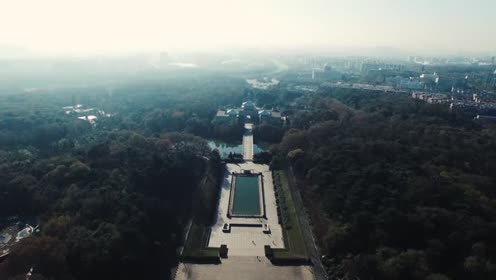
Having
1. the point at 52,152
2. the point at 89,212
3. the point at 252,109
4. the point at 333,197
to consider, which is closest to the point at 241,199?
the point at 333,197

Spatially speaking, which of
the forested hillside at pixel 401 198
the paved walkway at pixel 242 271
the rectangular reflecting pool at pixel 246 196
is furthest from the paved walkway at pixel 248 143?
the paved walkway at pixel 242 271

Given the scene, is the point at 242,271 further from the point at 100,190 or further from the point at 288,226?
the point at 100,190

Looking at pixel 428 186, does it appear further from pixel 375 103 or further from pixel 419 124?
pixel 375 103

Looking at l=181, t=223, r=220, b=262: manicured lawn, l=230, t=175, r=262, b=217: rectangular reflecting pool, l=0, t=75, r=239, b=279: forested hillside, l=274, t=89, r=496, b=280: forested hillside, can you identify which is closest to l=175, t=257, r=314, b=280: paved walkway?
l=181, t=223, r=220, b=262: manicured lawn

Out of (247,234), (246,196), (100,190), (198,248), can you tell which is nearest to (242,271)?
(198,248)

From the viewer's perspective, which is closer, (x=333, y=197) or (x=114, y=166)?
(x=333, y=197)

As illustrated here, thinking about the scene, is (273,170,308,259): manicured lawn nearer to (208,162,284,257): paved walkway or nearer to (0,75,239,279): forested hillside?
(208,162,284,257): paved walkway

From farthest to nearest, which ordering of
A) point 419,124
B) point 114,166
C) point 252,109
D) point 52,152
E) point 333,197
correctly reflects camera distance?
point 252,109 → point 419,124 → point 52,152 → point 114,166 → point 333,197

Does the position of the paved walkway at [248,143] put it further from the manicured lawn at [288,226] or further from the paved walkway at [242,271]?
the paved walkway at [242,271]
